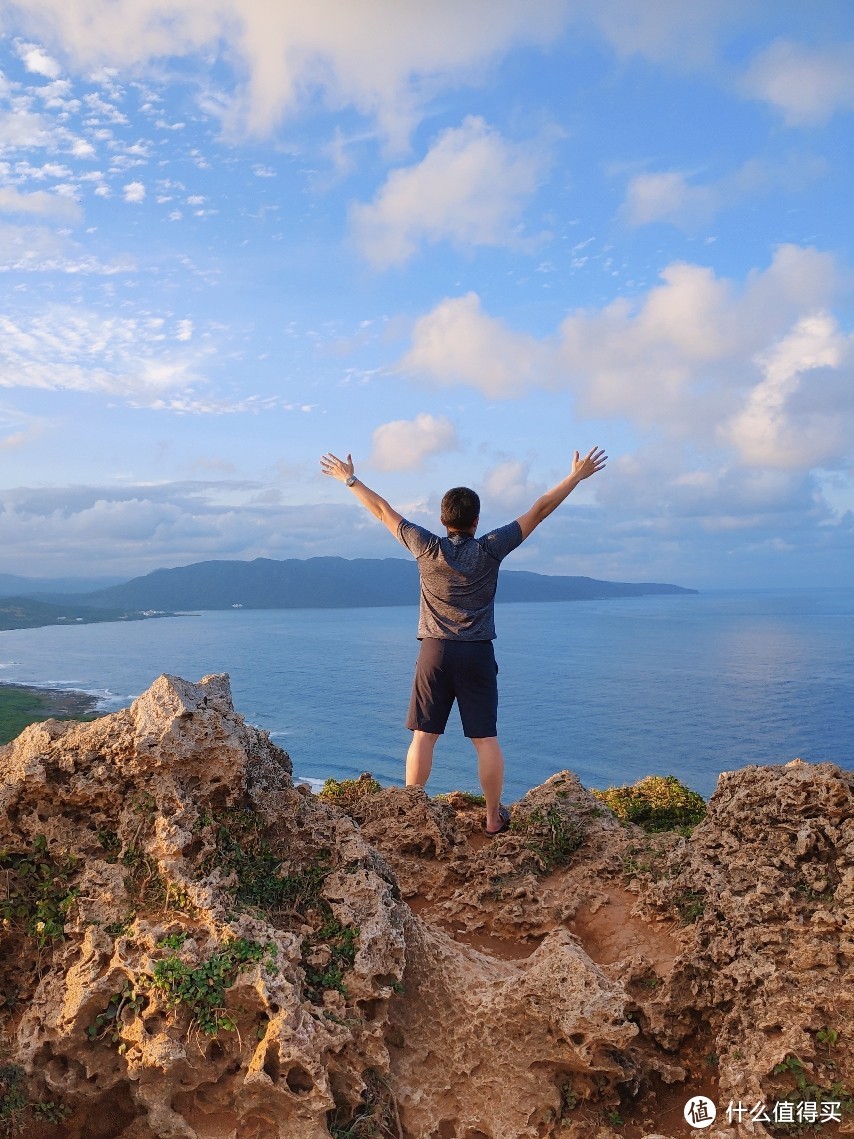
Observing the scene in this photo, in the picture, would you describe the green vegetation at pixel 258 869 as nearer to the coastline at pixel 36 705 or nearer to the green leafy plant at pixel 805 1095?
the green leafy plant at pixel 805 1095

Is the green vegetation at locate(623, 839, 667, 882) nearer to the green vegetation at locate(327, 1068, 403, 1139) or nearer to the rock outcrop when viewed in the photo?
the rock outcrop

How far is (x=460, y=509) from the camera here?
7773 millimetres

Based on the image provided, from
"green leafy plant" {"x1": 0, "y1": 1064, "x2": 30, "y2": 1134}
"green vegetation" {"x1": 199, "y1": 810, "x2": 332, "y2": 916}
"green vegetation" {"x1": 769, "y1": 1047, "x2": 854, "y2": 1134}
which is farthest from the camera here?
"green vegetation" {"x1": 199, "y1": 810, "x2": 332, "y2": 916}

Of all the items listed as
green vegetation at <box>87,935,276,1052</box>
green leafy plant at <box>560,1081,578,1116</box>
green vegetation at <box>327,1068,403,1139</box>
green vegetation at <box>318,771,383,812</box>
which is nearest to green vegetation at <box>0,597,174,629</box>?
green vegetation at <box>318,771,383,812</box>

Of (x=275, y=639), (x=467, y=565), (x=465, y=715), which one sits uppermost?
(x=467, y=565)

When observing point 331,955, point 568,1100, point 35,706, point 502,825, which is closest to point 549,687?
point 35,706

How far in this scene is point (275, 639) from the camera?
140750mm

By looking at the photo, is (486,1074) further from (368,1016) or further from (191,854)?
(191,854)

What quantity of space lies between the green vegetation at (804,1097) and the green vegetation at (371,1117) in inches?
92.0

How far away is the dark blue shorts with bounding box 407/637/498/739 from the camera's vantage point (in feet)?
25.5

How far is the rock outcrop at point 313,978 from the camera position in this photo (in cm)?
443

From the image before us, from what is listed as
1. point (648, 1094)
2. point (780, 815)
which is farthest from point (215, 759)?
point (780, 815)

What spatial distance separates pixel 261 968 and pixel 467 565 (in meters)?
4.17

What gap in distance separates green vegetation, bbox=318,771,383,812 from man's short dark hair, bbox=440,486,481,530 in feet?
12.1
